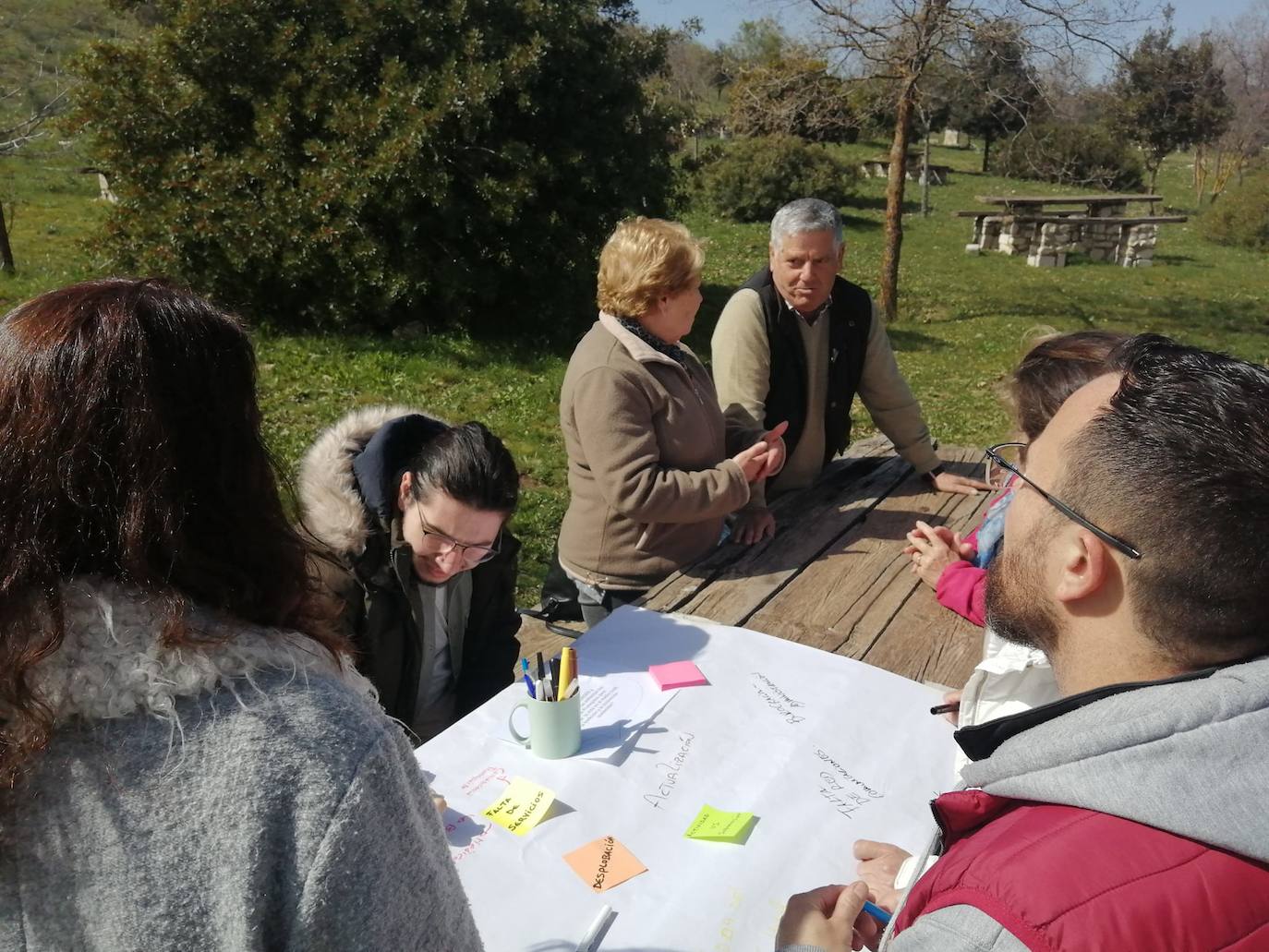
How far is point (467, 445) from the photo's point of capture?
7.30ft

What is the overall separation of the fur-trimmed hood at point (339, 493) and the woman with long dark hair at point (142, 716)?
1220mm

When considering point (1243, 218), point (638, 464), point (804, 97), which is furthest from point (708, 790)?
point (1243, 218)

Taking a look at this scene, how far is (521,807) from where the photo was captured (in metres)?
1.80

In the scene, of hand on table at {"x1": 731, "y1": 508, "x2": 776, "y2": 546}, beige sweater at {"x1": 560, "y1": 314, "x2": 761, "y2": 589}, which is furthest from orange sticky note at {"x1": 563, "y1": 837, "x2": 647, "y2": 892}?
hand on table at {"x1": 731, "y1": 508, "x2": 776, "y2": 546}

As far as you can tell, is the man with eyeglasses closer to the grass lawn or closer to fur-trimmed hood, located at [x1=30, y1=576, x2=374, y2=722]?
the grass lawn

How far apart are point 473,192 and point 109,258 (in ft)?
10.0

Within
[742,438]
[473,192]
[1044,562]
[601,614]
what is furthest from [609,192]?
[1044,562]

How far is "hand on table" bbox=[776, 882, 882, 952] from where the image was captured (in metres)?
1.39

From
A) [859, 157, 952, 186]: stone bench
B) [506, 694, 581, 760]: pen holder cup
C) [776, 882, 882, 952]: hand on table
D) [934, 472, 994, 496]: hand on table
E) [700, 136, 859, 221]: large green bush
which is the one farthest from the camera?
[859, 157, 952, 186]: stone bench

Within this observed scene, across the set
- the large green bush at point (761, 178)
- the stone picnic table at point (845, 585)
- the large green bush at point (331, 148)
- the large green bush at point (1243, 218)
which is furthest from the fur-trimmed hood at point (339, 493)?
the large green bush at point (1243, 218)

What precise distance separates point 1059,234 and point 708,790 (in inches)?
685

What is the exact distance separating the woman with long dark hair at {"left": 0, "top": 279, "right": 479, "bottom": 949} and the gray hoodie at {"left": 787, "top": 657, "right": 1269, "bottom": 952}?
24.2 inches

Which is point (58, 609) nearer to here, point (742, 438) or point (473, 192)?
point (742, 438)

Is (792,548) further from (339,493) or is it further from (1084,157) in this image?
(1084,157)
